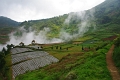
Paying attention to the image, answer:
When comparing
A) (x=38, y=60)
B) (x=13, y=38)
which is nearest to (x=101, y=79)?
(x=38, y=60)

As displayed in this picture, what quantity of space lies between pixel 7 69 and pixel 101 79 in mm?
37582

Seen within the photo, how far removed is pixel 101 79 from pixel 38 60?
138ft

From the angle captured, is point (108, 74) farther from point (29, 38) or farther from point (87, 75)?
point (29, 38)

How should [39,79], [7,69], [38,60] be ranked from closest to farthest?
1. [39,79]
2. [7,69]
3. [38,60]

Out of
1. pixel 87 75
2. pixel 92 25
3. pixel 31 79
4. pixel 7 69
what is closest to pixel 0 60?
pixel 7 69

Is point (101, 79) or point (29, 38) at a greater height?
point (29, 38)

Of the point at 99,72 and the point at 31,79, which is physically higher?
the point at 99,72

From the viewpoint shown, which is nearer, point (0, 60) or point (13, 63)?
point (0, 60)

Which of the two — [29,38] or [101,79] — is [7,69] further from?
[29,38]

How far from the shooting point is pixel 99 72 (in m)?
26.0

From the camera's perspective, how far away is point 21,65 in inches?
2234

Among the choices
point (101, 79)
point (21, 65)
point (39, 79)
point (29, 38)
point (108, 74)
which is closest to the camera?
point (101, 79)

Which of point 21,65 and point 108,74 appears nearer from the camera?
point 108,74

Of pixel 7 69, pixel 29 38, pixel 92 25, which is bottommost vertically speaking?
pixel 7 69
